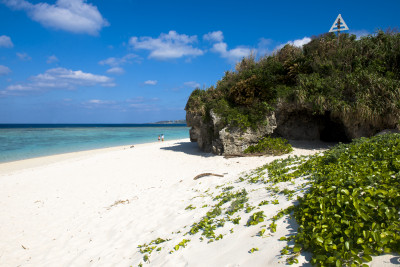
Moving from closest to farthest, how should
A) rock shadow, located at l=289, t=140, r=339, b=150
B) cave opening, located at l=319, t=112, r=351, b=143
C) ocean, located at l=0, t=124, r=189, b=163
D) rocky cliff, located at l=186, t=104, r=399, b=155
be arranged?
rocky cliff, located at l=186, t=104, r=399, b=155, rock shadow, located at l=289, t=140, r=339, b=150, cave opening, located at l=319, t=112, r=351, b=143, ocean, located at l=0, t=124, r=189, b=163

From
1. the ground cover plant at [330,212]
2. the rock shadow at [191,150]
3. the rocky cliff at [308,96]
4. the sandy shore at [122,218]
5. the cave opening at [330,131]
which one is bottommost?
the sandy shore at [122,218]

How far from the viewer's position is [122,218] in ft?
20.0

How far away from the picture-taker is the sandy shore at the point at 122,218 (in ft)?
11.2

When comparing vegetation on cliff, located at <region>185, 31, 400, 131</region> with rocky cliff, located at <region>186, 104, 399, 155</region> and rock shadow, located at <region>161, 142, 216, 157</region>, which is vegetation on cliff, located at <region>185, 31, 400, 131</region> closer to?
rocky cliff, located at <region>186, 104, 399, 155</region>

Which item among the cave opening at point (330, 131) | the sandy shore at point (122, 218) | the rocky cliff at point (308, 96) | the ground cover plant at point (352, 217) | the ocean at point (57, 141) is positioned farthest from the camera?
the ocean at point (57, 141)

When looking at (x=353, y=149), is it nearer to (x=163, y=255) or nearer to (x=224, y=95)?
(x=163, y=255)

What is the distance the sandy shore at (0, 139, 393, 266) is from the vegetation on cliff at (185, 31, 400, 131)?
247 cm

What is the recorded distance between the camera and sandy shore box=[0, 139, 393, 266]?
3.41m

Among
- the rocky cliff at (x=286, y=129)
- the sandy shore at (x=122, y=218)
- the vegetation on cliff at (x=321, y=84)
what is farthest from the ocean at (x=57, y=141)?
the vegetation on cliff at (x=321, y=84)

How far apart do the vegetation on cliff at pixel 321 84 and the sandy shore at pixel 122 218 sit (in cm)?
247

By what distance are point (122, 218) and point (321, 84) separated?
10.7m

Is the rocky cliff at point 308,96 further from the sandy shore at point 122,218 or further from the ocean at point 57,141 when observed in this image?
the ocean at point 57,141

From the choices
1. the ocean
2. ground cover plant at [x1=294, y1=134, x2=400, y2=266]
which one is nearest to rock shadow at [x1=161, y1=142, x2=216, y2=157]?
ground cover plant at [x1=294, y1=134, x2=400, y2=266]

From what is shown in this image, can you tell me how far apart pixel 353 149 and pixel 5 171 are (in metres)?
18.5
